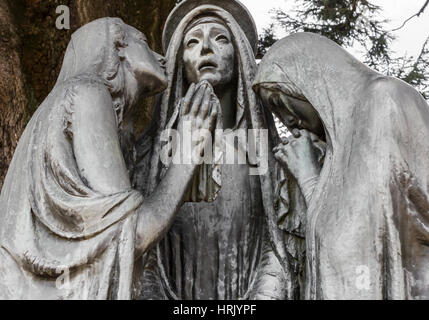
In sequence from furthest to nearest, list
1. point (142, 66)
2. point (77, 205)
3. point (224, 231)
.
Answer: point (224, 231) < point (142, 66) < point (77, 205)

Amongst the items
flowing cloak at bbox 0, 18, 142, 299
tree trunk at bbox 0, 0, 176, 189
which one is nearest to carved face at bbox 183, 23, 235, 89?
flowing cloak at bbox 0, 18, 142, 299

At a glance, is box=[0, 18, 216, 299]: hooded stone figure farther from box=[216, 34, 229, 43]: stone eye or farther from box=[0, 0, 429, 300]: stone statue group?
box=[216, 34, 229, 43]: stone eye

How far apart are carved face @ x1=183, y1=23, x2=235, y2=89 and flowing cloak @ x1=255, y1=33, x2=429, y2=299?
2.70 feet

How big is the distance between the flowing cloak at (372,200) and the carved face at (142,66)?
0.92 metres

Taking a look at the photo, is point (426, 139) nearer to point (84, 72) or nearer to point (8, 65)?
point (84, 72)

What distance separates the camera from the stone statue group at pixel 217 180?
4.37m

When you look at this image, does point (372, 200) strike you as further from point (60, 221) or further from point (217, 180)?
point (60, 221)

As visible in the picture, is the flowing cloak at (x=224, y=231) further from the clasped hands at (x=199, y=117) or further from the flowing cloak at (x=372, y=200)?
the flowing cloak at (x=372, y=200)

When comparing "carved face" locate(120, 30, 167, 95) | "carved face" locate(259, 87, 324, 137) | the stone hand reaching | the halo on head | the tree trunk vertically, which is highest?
the tree trunk

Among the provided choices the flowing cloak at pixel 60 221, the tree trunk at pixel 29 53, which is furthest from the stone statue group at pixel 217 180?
the tree trunk at pixel 29 53

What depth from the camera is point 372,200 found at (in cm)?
441

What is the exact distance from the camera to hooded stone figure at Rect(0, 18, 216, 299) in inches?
171

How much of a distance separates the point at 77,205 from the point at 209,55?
4.56 ft

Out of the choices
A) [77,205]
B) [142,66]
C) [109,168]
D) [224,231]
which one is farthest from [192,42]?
[77,205]
